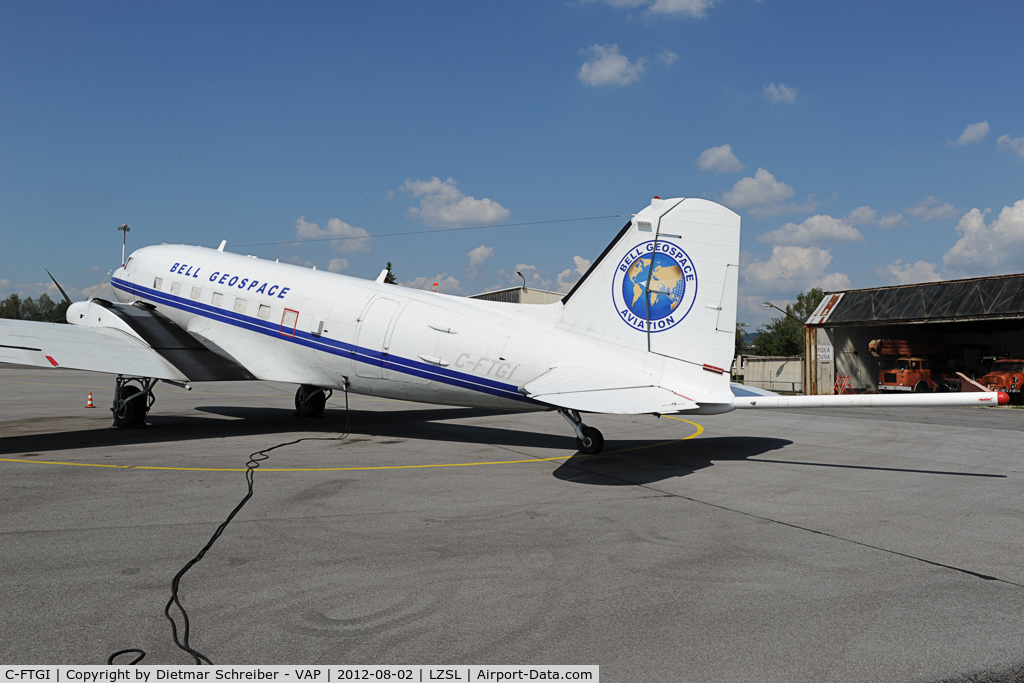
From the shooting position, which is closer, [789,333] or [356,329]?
[356,329]

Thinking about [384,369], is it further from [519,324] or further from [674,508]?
[674,508]

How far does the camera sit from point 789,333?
105375 mm

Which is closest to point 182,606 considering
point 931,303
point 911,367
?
point 931,303

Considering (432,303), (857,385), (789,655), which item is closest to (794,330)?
(857,385)

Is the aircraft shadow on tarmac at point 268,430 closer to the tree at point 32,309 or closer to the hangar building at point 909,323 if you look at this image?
the hangar building at point 909,323

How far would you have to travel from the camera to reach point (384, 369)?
15836 millimetres

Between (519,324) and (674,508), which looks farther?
(519,324)

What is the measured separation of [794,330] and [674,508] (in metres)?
105

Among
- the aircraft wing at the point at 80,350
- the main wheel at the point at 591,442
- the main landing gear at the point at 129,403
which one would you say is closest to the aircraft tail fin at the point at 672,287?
the main wheel at the point at 591,442

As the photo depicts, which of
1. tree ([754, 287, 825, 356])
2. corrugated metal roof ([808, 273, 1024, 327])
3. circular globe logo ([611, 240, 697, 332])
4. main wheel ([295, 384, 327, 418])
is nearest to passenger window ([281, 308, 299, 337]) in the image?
main wheel ([295, 384, 327, 418])

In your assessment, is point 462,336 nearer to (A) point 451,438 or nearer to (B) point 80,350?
(A) point 451,438

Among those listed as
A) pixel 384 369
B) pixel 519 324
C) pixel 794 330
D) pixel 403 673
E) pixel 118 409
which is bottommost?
pixel 403 673

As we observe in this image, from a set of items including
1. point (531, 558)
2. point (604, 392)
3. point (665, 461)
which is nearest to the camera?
point (531, 558)

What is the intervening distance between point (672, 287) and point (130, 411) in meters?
15.2
